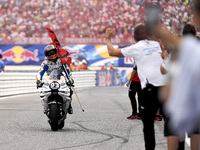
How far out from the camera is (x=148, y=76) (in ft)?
16.2

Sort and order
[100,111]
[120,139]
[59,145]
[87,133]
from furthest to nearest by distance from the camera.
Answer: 1. [100,111]
2. [87,133]
3. [120,139]
4. [59,145]

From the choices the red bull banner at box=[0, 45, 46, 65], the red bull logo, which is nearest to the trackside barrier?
the red bull banner at box=[0, 45, 46, 65]

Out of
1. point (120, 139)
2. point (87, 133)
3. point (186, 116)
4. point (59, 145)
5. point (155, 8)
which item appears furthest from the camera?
point (87, 133)

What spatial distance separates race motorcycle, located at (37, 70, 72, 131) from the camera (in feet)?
25.1

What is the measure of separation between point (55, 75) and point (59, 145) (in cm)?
218

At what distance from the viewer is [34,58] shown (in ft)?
118

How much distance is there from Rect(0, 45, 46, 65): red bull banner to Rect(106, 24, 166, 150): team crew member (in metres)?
31.0

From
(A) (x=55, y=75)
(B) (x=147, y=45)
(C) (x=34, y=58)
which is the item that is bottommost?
(C) (x=34, y=58)

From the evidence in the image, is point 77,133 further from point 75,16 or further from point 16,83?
point 75,16

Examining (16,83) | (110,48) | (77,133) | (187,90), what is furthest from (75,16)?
(187,90)

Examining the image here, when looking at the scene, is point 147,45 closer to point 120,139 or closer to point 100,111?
point 120,139

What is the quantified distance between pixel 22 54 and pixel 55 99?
2877 cm

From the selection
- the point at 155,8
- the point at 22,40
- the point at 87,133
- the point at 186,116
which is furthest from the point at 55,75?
the point at 22,40

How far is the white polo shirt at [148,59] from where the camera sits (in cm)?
490
